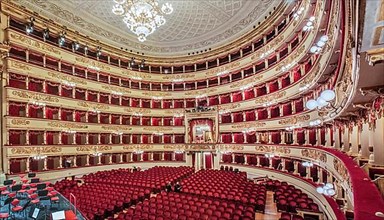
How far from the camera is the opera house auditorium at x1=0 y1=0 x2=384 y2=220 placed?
8086 mm

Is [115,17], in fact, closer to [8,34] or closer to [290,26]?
[8,34]

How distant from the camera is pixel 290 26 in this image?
16.4 m

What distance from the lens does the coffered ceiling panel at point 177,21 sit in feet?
64.0

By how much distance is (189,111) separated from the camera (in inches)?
1035

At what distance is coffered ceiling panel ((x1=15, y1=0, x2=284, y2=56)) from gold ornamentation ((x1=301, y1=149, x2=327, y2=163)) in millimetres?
12487

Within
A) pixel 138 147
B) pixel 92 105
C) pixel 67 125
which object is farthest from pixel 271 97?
pixel 67 125

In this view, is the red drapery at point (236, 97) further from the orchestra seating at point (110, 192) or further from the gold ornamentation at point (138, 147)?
the gold ornamentation at point (138, 147)

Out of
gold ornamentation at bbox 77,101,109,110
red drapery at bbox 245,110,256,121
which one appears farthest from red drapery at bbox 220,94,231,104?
gold ornamentation at bbox 77,101,109,110

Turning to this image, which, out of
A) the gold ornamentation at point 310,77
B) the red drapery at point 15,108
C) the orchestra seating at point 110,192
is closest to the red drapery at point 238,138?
the orchestra seating at point 110,192

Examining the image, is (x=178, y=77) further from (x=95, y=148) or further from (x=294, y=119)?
(x=294, y=119)

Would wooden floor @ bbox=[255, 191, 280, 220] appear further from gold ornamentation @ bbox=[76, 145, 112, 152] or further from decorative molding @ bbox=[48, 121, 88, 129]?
decorative molding @ bbox=[48, 121, 88, 129]

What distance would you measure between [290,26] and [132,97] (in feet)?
55.5

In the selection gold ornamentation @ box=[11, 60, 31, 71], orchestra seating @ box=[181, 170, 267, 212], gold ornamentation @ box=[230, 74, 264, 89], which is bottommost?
orchestra seating @ box=[181, 170, 267, 212]

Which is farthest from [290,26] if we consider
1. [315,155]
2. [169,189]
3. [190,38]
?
[169,189]
